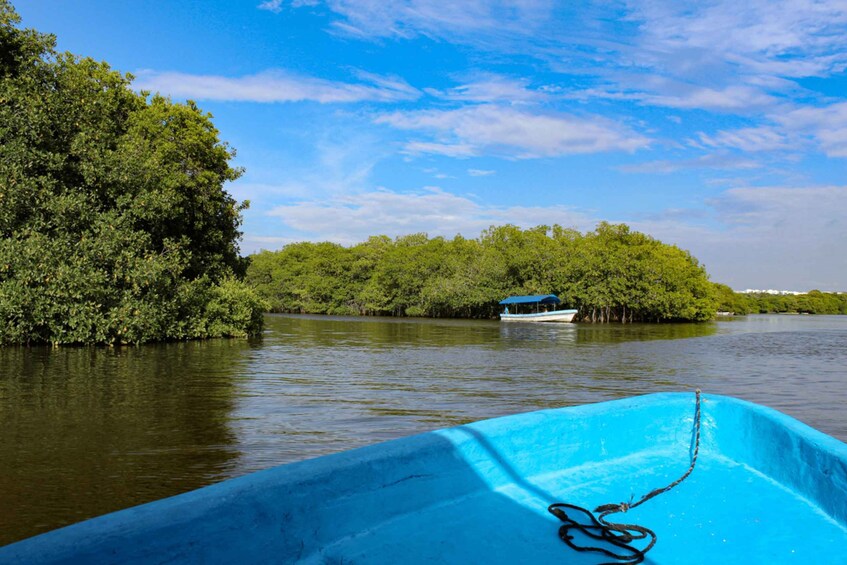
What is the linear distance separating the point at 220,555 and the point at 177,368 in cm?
1267

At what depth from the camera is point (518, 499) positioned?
3.58 metres

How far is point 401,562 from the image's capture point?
2.75 m

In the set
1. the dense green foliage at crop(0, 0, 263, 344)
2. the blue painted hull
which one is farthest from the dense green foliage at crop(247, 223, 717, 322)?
the blue painted hull

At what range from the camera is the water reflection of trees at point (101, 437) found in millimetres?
5059

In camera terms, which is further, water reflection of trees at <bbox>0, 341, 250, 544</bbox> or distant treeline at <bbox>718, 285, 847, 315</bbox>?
distant treeline at <bbox>718, 285, 847, 315</bbox>

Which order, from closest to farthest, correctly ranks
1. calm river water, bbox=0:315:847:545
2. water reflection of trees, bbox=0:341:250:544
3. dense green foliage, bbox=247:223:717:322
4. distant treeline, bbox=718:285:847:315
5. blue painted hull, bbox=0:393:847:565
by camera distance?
blue painted hull, bbox=0:393:847:565 → water reflection of trees, bbox=0:341:250:544 → calm river water, bbox=0:315:847:545 → dense green foliage, bbox=247:223:717:322 → distant treeline, bbox=718:285:847:315

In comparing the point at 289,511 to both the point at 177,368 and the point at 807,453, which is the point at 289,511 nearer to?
the point at 807,453

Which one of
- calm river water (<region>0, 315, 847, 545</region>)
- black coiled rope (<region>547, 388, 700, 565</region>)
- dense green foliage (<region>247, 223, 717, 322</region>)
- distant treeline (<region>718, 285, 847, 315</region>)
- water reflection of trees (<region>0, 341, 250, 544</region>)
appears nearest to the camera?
black coiled rope (<region>547, 388, 700, 565</region>)

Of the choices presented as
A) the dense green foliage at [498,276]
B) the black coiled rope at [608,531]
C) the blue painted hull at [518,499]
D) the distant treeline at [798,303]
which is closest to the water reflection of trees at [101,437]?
the blue painted hull at [518,499]

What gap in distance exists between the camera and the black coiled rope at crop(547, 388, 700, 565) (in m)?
2.94

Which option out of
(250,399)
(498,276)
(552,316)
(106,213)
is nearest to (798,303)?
(498,276)

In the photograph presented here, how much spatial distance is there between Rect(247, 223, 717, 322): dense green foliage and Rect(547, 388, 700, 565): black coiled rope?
49.2m

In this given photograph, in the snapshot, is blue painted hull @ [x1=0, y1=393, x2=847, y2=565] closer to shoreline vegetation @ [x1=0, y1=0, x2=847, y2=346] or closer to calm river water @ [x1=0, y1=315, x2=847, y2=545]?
calm river water @ [x1=0, y1=315, x2=847, y2=545]

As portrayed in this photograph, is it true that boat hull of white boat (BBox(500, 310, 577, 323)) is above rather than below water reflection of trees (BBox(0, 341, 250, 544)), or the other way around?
above
